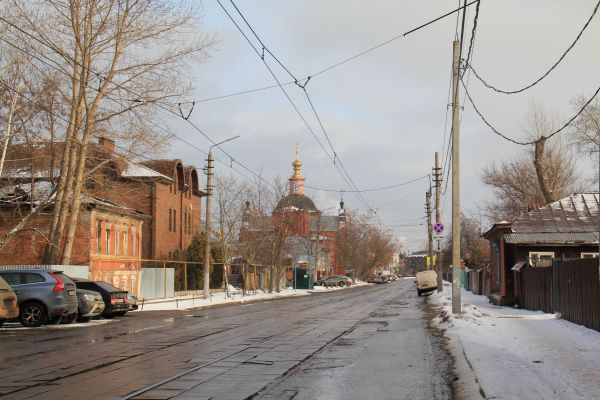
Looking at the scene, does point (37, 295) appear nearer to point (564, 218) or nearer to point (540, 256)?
point (540, 256)

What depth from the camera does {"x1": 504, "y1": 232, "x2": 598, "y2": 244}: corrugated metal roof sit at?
88.4 feet

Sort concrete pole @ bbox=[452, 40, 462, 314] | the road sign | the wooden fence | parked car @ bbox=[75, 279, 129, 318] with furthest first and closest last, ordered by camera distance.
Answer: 1. the road sign
2. parked car @ bbox=[75, 279, 129, 318]
3. concrete pole @ bbox=[452, 40, 462, 314]
4. the wooden fence

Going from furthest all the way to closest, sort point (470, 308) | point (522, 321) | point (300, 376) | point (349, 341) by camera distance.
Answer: point (470, 308), point (522, 321), point (349, 341), point (300, 376)

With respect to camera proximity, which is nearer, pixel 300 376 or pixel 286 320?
pixel 300 376

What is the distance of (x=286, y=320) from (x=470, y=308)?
6825 mm

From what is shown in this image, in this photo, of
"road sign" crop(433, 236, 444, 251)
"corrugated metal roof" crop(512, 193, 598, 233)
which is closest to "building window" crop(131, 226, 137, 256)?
"road sign" crop(433, 236, 444, 251)

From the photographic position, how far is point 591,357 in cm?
1117

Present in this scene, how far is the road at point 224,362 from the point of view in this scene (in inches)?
348

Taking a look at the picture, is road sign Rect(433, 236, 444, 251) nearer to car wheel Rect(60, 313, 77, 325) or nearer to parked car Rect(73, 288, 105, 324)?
parked car Rect(73, 288, 105, 324)

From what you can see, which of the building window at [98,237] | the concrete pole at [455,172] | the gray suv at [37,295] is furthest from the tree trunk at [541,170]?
the gray suv at [37,295]

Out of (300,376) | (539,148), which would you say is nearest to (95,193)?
(300,376)

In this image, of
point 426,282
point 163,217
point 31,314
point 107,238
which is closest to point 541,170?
point 426,282

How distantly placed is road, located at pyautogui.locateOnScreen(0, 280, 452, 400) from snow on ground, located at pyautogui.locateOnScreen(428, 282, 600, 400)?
A: 48 centimetres

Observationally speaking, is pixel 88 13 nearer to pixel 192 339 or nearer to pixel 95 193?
pixel 95 193
